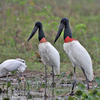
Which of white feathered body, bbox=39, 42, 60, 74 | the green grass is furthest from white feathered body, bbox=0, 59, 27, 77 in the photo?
the green grass

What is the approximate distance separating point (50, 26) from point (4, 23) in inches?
114

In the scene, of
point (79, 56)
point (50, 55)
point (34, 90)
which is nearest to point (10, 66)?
point (50, 55)

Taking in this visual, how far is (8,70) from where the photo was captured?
25.7 ft

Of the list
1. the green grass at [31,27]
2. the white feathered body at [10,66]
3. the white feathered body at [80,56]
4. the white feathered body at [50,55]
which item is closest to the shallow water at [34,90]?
the white feathered body at [10,66]

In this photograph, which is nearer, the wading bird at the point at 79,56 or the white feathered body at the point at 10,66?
the wading bird at the point at 79,56

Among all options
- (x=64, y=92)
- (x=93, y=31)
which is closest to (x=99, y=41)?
(x=93, y=31)

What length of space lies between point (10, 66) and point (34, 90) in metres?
1.08

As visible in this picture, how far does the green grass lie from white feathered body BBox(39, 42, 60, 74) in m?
0.91

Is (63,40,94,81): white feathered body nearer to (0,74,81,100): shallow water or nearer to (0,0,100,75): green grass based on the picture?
(0,74,81,100): shallow water

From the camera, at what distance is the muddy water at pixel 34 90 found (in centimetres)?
639

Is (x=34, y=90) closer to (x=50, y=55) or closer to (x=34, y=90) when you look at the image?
(x=34, y=90)

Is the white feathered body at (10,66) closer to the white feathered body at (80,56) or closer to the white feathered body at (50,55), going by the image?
the white feathered body at (50,55)

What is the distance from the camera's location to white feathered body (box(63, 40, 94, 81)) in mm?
6953

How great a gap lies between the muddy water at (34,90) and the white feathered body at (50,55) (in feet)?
1.14
